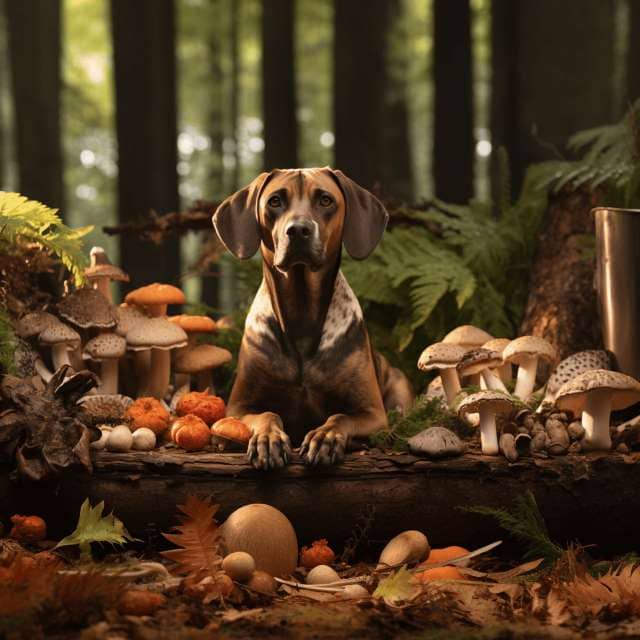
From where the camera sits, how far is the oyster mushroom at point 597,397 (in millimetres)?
4387

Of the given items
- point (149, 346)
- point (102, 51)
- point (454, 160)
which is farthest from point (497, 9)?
point (102, 51)

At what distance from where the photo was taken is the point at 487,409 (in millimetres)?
4555

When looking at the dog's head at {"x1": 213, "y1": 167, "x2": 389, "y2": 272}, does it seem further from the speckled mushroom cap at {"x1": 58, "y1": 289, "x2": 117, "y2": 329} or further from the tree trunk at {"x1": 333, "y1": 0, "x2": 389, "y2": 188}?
the tree trunk at {"x1": 333, "y1": 0, "x2": 389, "y2": 188}

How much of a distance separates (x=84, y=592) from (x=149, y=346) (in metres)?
2.42

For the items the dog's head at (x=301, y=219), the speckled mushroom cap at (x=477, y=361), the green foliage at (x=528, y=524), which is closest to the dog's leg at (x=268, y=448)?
the dog's head at (x=301, y=219)

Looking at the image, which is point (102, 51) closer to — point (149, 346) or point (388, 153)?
point (388, 153)

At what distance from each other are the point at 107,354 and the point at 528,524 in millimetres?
2644

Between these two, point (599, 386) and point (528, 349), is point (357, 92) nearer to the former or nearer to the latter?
point (528, 349)

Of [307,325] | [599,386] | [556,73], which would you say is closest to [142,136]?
[556,73]

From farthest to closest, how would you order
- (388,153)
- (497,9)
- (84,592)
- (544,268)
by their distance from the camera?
(388,153) → (497,9) → (544,268) → (84,592)

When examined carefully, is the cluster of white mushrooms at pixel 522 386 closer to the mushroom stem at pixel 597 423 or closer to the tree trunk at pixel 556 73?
the mushroom stem at pixel 597 423

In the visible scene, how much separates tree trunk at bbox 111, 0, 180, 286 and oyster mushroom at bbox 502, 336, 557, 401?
5601 mm

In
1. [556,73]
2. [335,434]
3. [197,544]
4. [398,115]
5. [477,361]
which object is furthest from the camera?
[398,115]

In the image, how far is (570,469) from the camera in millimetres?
4445
